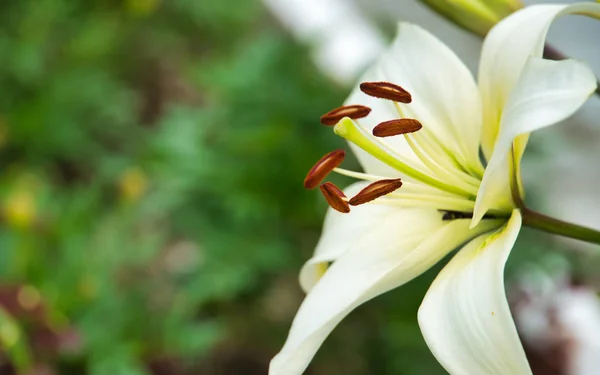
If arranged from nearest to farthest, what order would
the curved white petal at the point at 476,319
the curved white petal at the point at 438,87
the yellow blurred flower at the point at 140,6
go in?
the curved white petal at the point at 476,319 → the curved white petal at the point at 438,87 → the yellow blurred flower at the point at 140,6

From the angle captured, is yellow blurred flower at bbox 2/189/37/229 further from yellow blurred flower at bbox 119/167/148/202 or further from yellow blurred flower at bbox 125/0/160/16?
yellow blurred flower at bbox 125/0/160/16

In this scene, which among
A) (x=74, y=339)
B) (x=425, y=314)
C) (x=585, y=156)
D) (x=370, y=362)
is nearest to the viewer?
(x=425, y=314)

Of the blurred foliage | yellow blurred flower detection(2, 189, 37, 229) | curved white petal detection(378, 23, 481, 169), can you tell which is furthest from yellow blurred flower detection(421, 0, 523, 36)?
yellow blurred flower detection(2, 189, 37, 229)

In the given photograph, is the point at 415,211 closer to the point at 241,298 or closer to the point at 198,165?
the point at 198,165

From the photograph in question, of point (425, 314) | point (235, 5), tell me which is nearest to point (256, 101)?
point (235, 5)

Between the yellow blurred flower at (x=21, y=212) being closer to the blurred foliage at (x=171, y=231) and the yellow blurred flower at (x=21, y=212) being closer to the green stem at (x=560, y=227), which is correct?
the blurred foliage at (x=171, y=231)

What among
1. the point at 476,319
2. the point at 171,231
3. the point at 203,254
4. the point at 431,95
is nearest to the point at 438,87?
the point at 431,95

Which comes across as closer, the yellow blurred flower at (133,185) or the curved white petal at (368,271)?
the curved white petal at (368,271)

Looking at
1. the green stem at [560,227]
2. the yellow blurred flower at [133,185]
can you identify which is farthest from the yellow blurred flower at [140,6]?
the green stem at [560,227]
